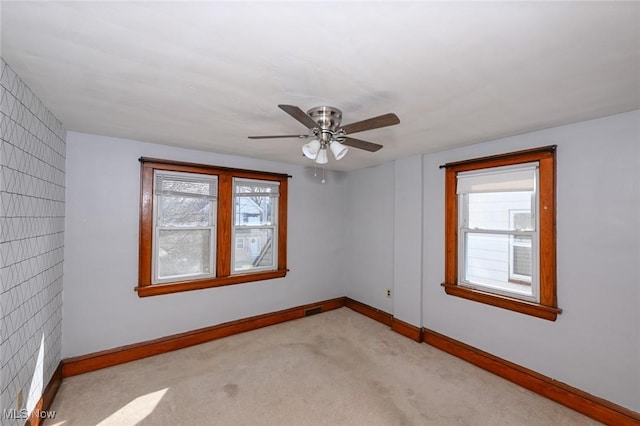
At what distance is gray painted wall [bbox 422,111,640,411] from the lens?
2078 millimetres

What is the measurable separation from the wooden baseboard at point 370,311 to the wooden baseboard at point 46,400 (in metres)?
3.52

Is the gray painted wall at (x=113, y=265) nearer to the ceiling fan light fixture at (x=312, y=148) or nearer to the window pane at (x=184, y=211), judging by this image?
the window pane at (x=184, y=211)

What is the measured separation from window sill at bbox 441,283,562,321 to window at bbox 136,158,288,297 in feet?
7.43

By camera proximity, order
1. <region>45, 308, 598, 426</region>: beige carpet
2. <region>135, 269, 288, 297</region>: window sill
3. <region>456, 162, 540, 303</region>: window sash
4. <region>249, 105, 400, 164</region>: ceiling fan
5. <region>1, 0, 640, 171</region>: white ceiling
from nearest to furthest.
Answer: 1. <region>1, 0, 640, 171</region>: white ceiling
2. <region>249, 105, 400, 164</region>: ceiling fan
3. <region>45, 308, 598, 426</region>: beige carpet
4. <region>456, 162, 540, 303</region>: window sash
5. <region>135, 269, 288, 297</region>: window sill

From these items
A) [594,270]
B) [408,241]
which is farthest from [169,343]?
[594,270]

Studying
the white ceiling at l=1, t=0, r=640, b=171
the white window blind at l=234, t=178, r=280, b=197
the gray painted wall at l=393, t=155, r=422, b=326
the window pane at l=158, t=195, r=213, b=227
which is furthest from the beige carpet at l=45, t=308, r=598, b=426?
the white ceiling at l=1, t=0, r=640, b=171

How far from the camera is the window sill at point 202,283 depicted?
3062 mm

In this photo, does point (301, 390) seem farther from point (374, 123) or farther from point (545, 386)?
point (374, 123)

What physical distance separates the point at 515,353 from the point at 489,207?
1436 mm

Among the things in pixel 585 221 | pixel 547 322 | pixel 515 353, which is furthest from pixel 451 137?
pixel 515 353

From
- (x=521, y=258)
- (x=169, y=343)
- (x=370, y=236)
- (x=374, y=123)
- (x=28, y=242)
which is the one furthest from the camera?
(x=370, y=236)

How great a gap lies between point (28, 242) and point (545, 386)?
4165 mm

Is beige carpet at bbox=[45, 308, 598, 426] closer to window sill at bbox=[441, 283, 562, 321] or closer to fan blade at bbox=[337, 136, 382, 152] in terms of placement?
window sill at bbox=[441, 283, 562, 321]

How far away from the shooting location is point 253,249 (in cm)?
391
